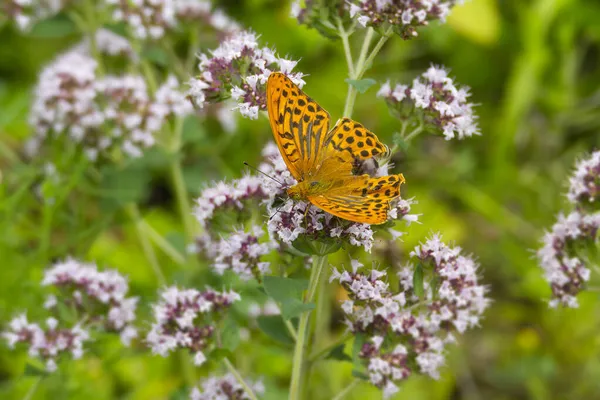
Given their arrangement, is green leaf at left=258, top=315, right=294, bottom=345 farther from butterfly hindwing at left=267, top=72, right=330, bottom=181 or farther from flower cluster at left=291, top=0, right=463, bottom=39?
flower cluster at left=291, top=0, right=463, bottom=39

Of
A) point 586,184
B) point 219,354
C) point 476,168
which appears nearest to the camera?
point 219,354

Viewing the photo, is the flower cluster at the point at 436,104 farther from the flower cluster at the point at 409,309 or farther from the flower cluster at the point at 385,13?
the flower cluster at the point at 409,309

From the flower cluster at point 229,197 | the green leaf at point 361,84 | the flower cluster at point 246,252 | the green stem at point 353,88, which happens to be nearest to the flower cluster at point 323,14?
the green stem at point 353,88

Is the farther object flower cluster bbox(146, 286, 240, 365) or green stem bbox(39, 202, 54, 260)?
green stem bbox(39, 202, 54, 260)

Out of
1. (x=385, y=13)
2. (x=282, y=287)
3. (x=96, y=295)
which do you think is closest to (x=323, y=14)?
(x=385, y=13)

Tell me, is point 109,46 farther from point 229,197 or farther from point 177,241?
point 229,197

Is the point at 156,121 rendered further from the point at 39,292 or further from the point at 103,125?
the point at 39,292

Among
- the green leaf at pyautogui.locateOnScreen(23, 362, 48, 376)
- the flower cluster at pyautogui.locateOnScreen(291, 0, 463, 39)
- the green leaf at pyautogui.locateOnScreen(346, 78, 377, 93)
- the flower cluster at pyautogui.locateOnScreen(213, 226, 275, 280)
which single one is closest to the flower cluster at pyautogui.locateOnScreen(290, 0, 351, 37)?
the flower cluster at pyautogui.locateOnScreen(291, 0, 463, 39)
